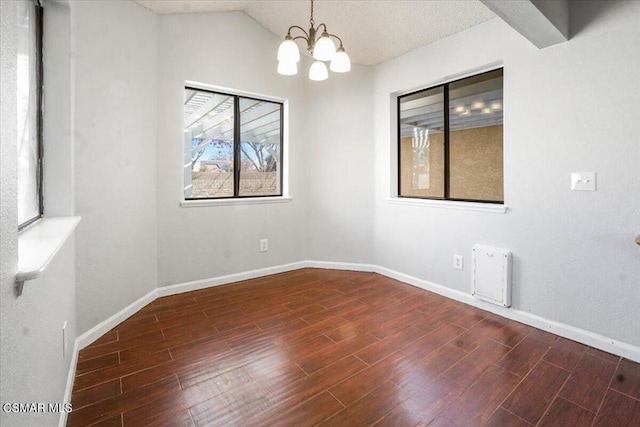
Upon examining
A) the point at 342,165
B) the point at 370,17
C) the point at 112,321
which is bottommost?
the point at 112,321

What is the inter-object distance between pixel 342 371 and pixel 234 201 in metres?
2.22

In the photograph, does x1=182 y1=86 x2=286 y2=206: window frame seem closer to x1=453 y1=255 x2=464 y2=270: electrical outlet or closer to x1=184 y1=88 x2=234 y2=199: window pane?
x1=184 y1=88 x2=234 y2=199: window pane

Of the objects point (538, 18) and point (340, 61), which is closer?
point (538, 18)

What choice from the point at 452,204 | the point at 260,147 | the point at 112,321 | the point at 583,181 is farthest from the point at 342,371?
the point at 260,147

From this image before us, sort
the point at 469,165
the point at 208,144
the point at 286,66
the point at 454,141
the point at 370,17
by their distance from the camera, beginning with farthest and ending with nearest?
the point at 208,144 < the point at 454,141 < the point at 469,165 < the point at 370,17 < the point at 286,66

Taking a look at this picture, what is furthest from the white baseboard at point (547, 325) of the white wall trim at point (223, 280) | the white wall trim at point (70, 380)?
the white wall trim at point (70, 380)

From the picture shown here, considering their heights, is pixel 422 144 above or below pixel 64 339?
above

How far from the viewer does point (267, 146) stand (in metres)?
3.88

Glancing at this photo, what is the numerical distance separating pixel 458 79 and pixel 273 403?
3.16 metres

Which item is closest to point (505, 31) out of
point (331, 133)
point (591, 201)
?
point (591, 201)

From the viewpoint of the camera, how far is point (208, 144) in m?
3.45

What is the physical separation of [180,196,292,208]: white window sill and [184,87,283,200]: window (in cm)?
14

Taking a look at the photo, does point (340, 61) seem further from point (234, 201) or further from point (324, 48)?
point (234, 201)
